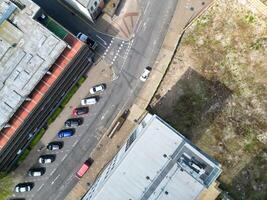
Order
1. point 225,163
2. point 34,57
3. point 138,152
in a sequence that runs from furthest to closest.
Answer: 1. point 225,163
2. point 34,57
3. point 138,152

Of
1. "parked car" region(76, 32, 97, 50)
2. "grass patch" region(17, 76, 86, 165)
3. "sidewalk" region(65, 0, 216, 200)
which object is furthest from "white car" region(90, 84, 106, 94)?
"parked car" region(76, 32, 97, 50)

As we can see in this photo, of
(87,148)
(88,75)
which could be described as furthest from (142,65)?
(87,148)

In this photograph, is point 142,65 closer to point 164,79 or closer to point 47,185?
point 164,79

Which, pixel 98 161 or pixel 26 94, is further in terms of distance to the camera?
pixel 98 161

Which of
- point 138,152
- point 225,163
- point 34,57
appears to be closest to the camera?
point 138,152

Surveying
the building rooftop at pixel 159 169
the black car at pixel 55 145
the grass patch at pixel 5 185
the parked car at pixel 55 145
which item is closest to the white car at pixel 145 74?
the building rooftop at pixel 159 169

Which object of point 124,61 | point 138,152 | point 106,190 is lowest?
point 106,190

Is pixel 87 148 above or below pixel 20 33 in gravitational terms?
below
